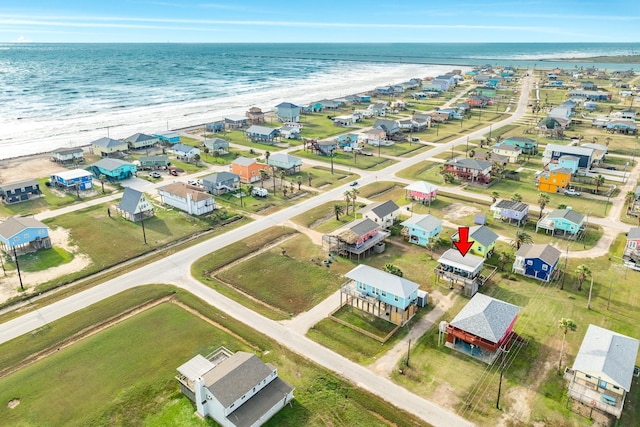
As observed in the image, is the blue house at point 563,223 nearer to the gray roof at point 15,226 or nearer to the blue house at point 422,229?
→ the blue house at point 422,229

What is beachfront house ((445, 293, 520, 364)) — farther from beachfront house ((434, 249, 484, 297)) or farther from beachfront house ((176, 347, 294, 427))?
beachfront house ((176, 347, 294, 427))

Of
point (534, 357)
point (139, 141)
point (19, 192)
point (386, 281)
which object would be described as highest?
point (386, 281)

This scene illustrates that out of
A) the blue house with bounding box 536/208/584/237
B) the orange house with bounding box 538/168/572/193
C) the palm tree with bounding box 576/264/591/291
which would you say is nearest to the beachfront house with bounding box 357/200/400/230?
the blue house with bounding box 536/208/584/237

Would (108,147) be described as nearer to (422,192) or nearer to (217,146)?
(217,146)

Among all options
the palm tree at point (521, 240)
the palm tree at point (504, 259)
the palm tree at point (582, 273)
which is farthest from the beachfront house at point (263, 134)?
the palm tree at point (582, 273)

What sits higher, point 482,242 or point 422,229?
point 482,242

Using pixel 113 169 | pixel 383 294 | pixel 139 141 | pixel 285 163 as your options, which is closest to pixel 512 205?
pixel 383 294
